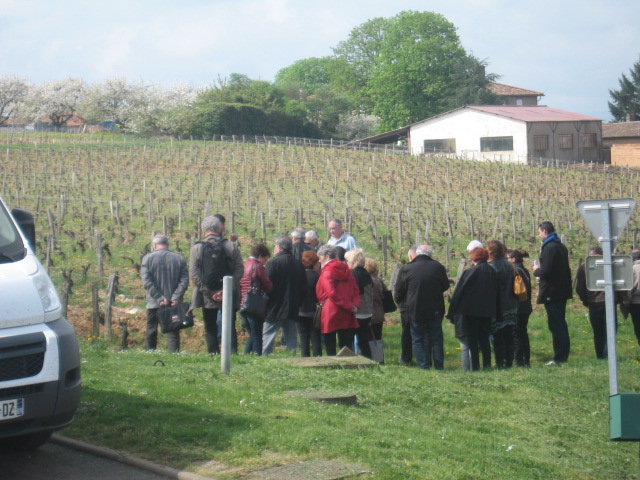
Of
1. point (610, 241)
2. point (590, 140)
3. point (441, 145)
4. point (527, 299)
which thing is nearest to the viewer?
point (610, 241)

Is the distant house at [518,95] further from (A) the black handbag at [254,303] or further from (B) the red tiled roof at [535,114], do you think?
(A) the black handbag at [254,303]

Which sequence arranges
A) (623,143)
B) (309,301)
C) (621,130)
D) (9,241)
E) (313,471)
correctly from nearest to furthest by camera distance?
(313,471), (9,241), (309,301), (623,143), (621,130)

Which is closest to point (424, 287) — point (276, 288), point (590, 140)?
point (276, 288)

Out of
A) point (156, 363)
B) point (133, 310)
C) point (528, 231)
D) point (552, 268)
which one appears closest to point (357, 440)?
point (156, 363)

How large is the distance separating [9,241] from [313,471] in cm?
303

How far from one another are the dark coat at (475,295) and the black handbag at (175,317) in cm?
367

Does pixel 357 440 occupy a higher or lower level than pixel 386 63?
lower

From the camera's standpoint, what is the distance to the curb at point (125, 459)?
658cm

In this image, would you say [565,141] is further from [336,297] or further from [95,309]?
[336,297]

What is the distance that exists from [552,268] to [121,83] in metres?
86.9

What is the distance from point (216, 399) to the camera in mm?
8656

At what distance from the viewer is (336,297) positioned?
40.1ft

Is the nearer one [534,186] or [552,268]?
[552,268]

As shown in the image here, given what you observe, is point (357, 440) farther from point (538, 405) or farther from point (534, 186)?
point (534, 186)
